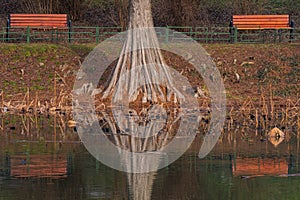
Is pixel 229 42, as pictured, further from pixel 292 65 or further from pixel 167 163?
pixel 167 163

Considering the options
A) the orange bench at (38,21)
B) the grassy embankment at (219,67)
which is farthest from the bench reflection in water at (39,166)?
the orange bench at (38,21)

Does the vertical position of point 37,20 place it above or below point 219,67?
→ above

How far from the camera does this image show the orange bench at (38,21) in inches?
1175

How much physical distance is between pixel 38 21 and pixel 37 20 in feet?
0.15

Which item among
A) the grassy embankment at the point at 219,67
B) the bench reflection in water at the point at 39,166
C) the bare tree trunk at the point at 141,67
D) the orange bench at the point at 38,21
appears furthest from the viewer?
the orange bench at the point at 38,21

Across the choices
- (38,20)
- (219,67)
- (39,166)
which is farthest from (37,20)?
(39,166)

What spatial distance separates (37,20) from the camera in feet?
98.8

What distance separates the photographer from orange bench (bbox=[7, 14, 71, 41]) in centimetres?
2984

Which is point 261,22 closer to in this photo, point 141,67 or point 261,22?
point 261,22

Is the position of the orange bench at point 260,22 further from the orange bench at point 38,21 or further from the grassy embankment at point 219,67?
the orange bench at point 38,21

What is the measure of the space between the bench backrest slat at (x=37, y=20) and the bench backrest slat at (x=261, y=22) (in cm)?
556

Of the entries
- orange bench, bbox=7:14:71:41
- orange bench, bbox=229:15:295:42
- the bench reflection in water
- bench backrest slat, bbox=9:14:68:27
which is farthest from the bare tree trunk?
the bench reflection in water

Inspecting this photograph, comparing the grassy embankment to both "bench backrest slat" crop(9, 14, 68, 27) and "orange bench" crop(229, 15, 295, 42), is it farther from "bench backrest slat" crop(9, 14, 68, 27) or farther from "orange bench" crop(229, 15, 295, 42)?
"bench backrest slat" crop(9, 14, 68, 27)

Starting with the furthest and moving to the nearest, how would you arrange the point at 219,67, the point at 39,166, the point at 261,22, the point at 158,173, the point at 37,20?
the point at 261,22 < the point at 37,20 < the point at 219,67 < the point at 39,166 < the point at 158,173
